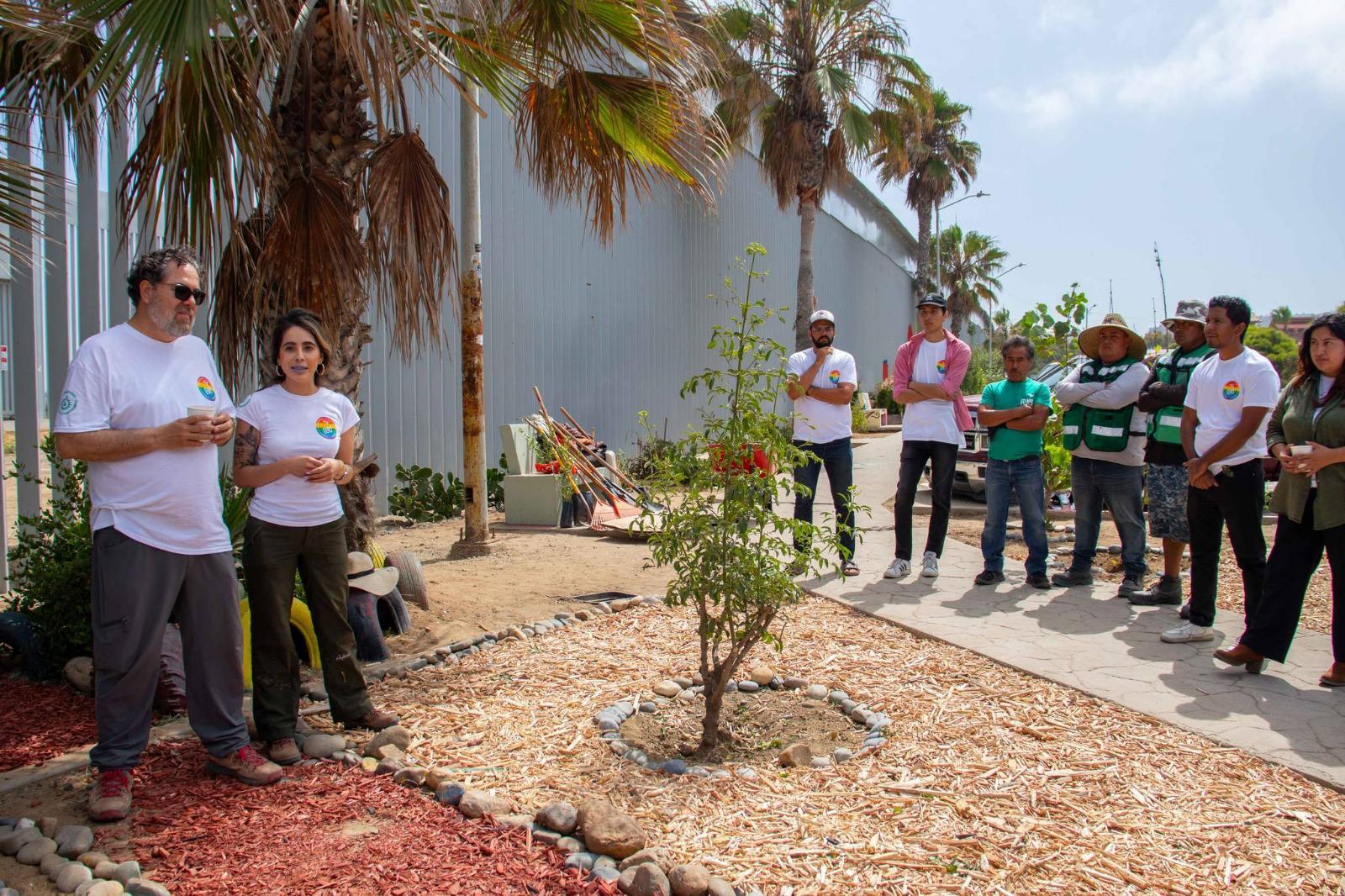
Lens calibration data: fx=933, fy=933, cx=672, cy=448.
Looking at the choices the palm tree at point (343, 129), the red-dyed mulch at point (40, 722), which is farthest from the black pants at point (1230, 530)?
the red-dyed mulch at point (40, 722)

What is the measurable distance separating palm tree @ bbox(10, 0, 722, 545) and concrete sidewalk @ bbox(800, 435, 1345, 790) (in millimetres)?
2963

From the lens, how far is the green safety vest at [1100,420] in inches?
230

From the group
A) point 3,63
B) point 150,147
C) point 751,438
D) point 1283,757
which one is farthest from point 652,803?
point 3,63

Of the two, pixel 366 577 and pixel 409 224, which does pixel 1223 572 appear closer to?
pixel 366 577

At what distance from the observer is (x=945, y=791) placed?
3.19m

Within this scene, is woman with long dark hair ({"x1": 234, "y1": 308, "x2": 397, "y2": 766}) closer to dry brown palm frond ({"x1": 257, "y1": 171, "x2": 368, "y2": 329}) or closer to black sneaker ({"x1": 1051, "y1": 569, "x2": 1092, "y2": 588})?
dry brown palm frond ({"x1": 257, "y1": 171, "x2": 368, "y2": 329})

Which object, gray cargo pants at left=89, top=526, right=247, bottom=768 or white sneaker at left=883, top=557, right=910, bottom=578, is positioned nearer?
gray cargo pants at left=89, top=526, right=247, bottom=768

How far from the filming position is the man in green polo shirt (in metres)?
6.25

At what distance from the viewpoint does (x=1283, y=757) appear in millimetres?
3434

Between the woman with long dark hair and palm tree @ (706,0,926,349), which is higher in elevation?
palm tree @ (706,0,926,349)

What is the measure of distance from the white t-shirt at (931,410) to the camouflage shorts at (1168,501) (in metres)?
1.20

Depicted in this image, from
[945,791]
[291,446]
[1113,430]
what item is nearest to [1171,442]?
[1113,430]

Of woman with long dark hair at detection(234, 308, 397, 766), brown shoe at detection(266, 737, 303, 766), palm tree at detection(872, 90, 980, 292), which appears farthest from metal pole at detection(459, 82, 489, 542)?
palm tree at detection(872, 90, 980, 292)

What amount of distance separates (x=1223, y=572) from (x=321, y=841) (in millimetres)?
6354
